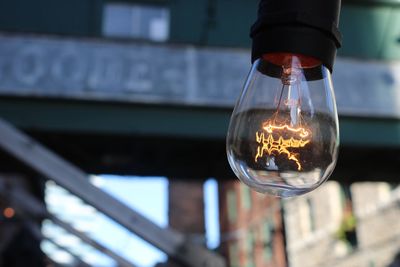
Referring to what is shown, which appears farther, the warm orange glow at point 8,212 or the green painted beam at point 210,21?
the warm orange glow at point 8,212

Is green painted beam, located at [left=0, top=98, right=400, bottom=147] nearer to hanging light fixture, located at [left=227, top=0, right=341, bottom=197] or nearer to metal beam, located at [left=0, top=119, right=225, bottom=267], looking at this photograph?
metal beam, located at [left=0, top=119, right=225, bottom=267]

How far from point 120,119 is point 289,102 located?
16.8ft

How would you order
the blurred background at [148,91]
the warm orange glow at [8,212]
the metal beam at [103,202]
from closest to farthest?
1. the metal beam at [103,202]
2. the blurred background at [148,91]
3. the warm orange glow at [8,212]

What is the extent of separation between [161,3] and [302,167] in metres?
6.12

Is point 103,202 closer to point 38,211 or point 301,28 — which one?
point 38,211

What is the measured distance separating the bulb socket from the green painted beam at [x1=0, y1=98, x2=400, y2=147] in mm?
5071

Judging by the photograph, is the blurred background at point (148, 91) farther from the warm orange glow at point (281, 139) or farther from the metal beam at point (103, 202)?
the warm orange glow at point (281, 139)

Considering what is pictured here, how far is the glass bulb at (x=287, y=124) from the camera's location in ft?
3.74

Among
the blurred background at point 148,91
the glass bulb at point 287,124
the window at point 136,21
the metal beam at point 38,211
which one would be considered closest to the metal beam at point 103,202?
the blurred background at point 148,91

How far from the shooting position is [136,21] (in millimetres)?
6871

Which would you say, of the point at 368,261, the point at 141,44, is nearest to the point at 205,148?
the point at 141,44

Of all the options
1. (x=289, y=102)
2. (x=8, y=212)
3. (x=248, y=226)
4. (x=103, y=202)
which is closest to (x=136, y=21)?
(x=103, y=202)

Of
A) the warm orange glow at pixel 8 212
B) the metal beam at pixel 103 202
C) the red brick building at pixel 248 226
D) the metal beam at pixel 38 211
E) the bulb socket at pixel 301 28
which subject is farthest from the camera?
the red brick building at pixel 248 226

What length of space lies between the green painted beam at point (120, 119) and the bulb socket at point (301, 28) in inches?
200
